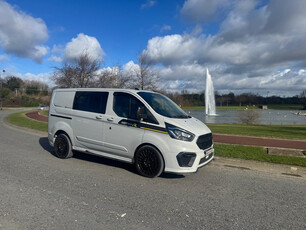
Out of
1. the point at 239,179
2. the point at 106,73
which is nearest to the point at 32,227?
the point at 239,179

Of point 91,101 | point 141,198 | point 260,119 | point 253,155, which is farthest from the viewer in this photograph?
point 260,119

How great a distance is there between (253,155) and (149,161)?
3.76 m

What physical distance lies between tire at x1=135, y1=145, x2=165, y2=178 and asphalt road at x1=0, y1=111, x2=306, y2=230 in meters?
0.18

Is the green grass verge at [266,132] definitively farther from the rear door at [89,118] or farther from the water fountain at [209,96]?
the water fountain at [209,96]

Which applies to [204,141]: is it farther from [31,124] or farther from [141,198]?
[31,124]

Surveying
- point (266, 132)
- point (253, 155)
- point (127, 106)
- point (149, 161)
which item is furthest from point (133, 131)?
point (266, 132)

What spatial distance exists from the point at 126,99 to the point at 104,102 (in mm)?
667

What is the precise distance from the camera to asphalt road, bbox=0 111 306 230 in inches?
124

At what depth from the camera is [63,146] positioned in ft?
21.1

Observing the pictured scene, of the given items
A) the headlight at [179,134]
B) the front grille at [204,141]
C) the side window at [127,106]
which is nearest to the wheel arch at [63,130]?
the side window at [127,106]

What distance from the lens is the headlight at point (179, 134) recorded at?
15.3 ft

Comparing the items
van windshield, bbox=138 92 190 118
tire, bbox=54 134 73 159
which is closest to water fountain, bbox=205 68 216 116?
van windshield, bbox=138 92 190 118

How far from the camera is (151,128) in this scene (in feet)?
16.0

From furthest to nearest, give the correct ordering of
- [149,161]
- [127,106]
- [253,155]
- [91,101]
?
1. [253,155]
2. [91,101]
3. [127,106]
4. [149,161]
